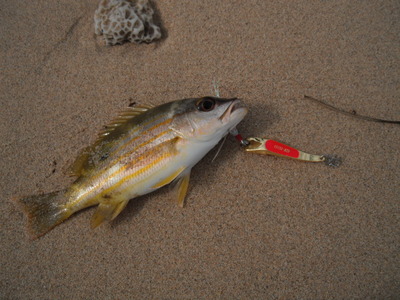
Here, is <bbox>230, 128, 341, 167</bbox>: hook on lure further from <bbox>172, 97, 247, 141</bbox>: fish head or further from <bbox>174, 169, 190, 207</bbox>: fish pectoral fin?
<bbox>174, 169, 190, 207</bbox>: fish pectoral fin

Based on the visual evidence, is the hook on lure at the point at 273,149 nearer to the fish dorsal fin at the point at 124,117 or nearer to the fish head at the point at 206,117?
the fish head at the point at 206,117

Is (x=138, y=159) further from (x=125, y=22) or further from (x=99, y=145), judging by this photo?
(x=125, y=22)

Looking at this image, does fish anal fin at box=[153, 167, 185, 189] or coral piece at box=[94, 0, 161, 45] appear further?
coral piece at box=[94, 0, 161, 45]

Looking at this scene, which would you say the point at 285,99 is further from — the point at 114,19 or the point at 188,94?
the point at 114,19

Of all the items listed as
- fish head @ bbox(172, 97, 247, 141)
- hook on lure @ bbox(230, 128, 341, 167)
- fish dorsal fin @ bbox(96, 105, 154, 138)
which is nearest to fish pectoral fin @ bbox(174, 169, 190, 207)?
fish head @ bbox(172, 97, 247, 141)

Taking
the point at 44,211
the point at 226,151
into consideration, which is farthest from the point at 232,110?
the point at 44,211

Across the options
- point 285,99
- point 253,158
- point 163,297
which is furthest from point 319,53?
point 163,297

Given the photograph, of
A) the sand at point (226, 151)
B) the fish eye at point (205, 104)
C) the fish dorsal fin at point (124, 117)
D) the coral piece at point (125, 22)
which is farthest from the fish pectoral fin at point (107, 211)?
the coral piece at point (125, 22)

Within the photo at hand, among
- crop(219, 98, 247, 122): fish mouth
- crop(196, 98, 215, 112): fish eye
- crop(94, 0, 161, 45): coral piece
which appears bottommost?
crop(219, 98, 247, 122): fish mouth
